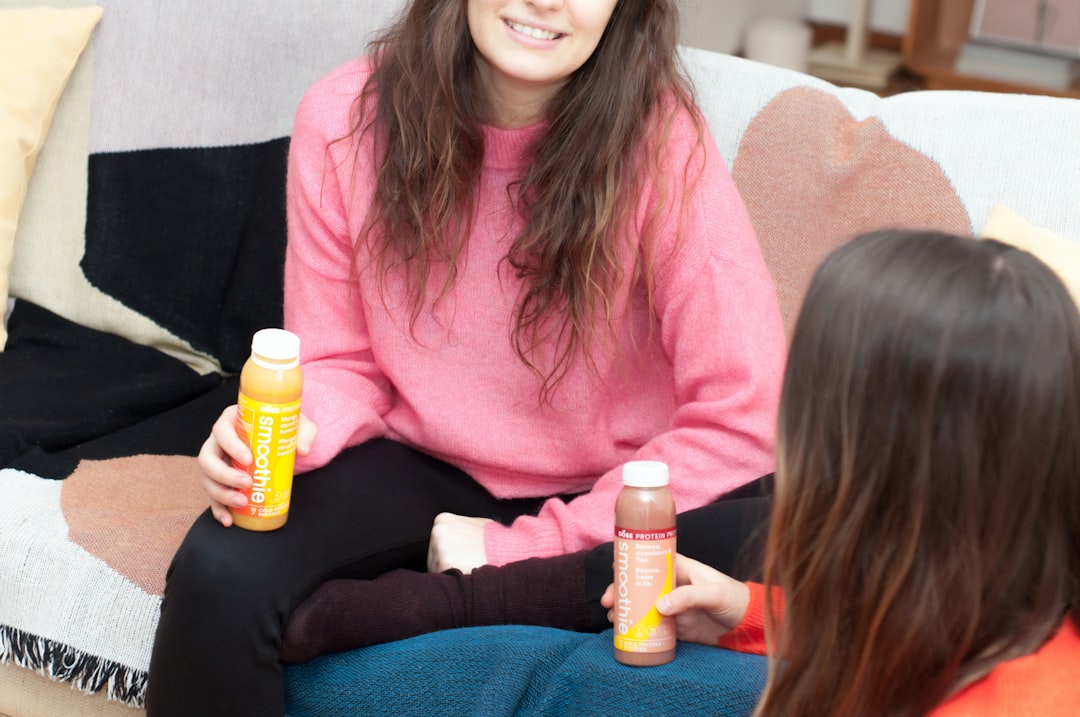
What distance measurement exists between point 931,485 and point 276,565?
2.17 ft

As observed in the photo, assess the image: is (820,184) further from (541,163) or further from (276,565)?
(276,565)

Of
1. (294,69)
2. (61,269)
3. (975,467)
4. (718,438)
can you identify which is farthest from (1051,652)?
(61,269)

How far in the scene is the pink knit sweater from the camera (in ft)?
4.61

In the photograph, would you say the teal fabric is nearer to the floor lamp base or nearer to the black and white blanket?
the black and white blanket

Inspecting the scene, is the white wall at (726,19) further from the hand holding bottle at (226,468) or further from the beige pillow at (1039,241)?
the hand holding bottle at (226,468)

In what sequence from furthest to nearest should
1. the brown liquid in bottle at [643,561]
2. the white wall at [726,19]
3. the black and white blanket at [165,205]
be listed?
1. the white wall at [726,19]
2. the black and white blanket at [165,205]
3. the brown liquid in bottle at [643,561]

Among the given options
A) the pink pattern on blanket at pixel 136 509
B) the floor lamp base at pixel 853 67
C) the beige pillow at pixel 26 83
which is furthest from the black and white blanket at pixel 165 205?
the floor lamp base at pixel 853 67

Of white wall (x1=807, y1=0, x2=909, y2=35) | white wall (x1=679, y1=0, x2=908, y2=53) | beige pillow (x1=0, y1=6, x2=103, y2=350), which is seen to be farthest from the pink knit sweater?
white wall (x1=807, y1=0, x2=909, y2=35)

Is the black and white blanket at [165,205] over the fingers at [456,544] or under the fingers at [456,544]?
over

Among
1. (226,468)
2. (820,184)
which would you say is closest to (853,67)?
(820,184)

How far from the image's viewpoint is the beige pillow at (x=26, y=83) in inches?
72.2

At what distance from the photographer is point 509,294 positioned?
1.49 m

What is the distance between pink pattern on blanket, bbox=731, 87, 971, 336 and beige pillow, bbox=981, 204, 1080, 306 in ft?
0.16

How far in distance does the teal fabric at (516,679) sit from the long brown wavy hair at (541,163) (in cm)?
36
